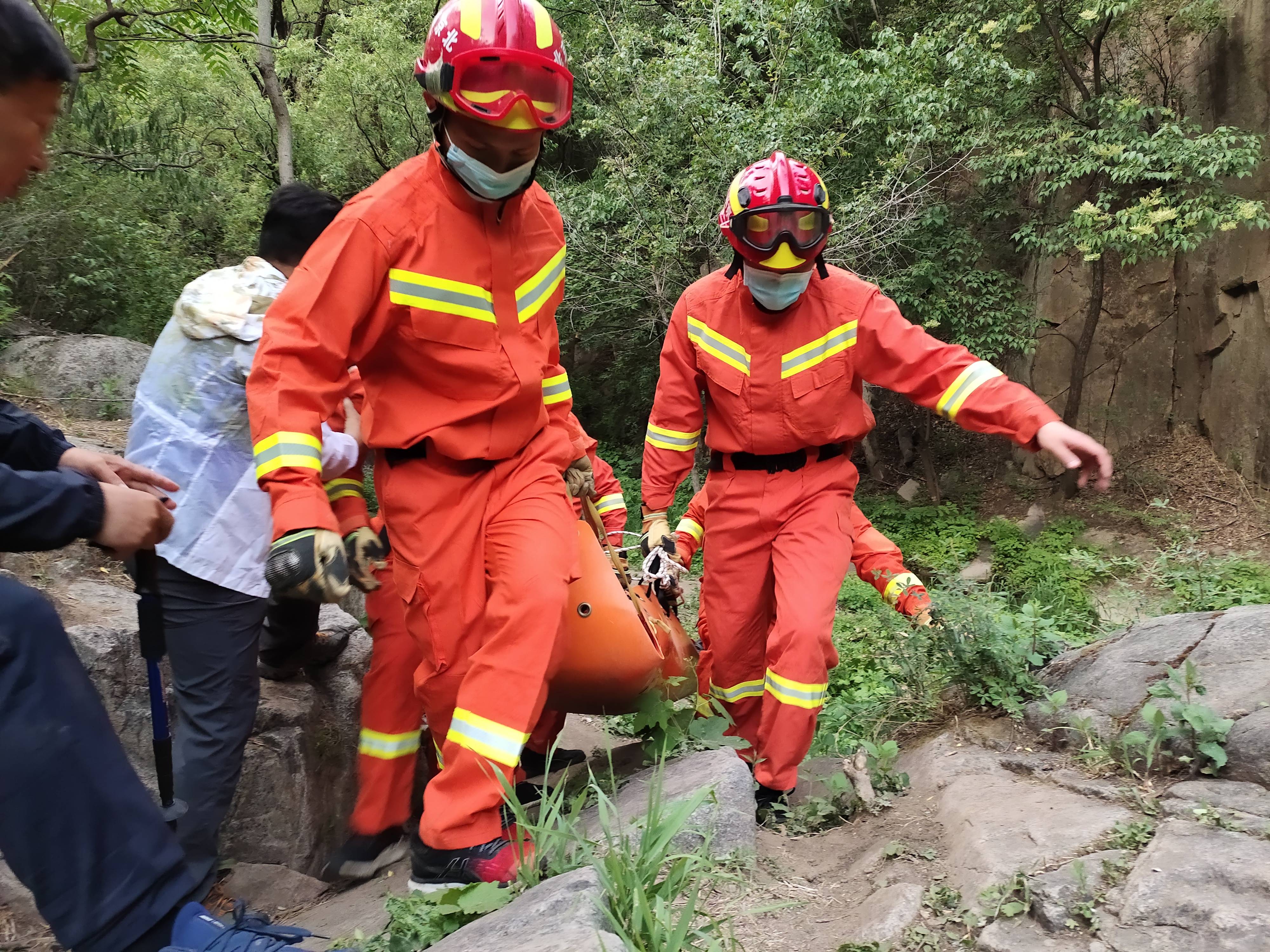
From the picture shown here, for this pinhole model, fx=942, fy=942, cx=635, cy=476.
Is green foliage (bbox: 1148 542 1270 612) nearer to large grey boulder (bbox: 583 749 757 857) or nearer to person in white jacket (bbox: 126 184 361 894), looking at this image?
large grey boulder (bbox: 583 749 757 857)

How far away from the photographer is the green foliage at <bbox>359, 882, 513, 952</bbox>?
2.16 metres

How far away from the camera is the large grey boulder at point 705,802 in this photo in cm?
257

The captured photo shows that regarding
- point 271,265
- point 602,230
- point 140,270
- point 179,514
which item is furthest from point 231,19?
point 179,514

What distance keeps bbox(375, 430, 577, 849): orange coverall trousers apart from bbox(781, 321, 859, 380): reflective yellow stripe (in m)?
1.23

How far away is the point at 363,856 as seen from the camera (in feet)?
10.5

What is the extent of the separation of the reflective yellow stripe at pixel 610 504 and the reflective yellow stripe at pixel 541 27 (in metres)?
1.68

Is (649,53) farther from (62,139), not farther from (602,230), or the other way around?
(62,139)

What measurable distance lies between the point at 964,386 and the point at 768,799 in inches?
65.3

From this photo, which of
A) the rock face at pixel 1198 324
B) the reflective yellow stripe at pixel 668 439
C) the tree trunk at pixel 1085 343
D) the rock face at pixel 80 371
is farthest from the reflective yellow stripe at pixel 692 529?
the rock face at pixel 1198 324

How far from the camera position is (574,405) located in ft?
48.6

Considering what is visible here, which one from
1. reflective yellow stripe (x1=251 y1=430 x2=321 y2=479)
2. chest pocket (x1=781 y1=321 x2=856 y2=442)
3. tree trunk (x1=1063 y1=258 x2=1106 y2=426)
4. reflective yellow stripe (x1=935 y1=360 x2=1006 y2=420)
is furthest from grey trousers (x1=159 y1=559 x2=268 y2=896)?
tree trunk (x1=1063 y1=258 x2=1106 y2=426)

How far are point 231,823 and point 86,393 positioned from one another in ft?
14.8

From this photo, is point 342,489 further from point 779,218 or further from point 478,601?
point 779,218

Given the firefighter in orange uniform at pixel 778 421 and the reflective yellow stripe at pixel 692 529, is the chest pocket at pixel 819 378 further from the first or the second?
the reflective yellow stripe at pixel 692 529
